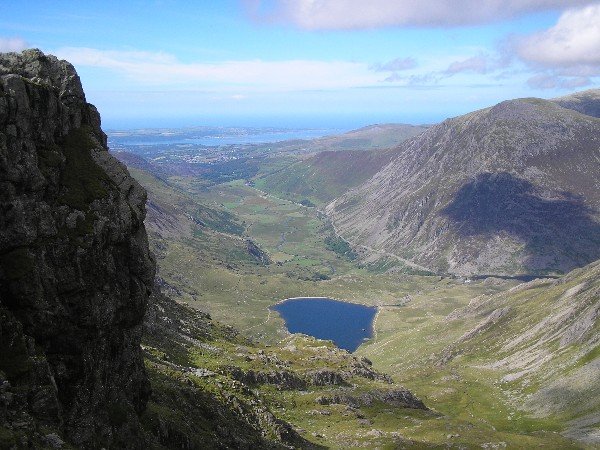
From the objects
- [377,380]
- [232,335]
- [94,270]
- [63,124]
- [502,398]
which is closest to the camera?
[94,270]

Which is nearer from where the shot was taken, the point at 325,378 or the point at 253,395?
the point at 253,395

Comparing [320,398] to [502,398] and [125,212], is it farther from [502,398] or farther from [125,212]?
[502,398]

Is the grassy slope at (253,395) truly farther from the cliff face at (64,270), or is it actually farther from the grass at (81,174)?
the grass at (81,174)

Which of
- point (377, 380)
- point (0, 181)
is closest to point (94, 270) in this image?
point (0, 181)

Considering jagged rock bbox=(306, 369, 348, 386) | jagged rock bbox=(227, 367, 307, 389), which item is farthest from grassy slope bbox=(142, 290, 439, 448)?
jagged rock bbox=(306, 369, 348, 386)

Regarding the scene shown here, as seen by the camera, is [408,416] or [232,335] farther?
[232,335]

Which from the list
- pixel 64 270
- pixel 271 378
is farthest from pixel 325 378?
pixel 64 270

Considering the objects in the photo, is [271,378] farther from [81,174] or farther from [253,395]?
[81,174]

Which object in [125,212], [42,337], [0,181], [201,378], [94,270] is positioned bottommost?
[201,378]

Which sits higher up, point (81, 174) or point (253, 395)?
point (81, 174)
